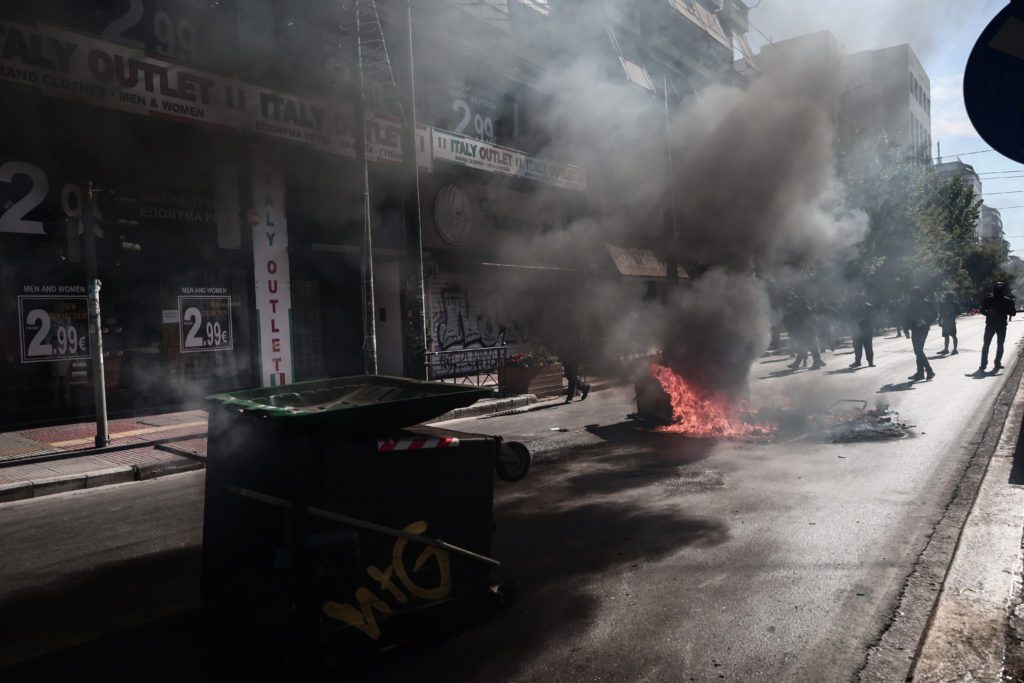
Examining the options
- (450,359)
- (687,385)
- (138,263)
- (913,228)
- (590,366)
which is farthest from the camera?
(913,228)

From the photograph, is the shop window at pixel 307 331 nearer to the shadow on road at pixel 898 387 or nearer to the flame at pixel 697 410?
the flame at pixel 697 410

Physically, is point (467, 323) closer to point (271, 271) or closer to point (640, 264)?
point (271, 271)

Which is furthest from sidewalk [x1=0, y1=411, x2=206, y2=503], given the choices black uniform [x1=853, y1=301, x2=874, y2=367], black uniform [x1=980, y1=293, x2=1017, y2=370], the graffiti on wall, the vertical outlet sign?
black uniform [x1=980, y1=293, x2=1017, y2=370]

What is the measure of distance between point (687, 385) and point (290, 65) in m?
6.64

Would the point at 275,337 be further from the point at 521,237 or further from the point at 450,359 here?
the point at 521,237

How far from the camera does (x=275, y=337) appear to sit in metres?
12.0

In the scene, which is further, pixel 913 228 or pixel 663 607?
pixel 913 228

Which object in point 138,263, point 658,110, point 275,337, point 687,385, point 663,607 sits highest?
point 658,110

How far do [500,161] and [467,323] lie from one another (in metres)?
3.52

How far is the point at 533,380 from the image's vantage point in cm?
1197

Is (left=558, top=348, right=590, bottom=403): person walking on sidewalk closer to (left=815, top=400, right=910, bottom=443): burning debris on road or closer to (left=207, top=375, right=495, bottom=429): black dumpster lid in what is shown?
(left=815, top=400, right=910, bottom=443): burning debris on road

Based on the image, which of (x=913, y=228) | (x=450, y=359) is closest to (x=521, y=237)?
(x=450, y=359)

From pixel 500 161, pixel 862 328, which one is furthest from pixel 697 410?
pixel 500 161

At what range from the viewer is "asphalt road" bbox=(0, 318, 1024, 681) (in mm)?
2832
